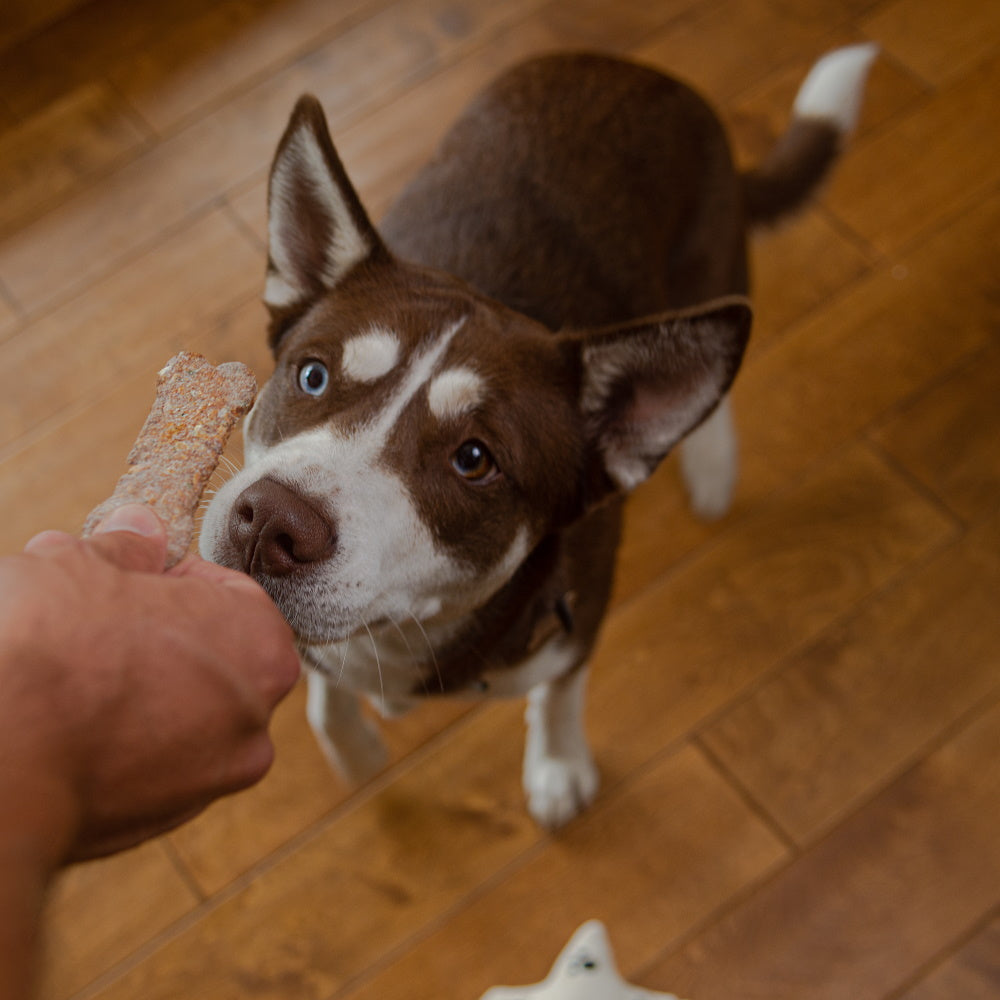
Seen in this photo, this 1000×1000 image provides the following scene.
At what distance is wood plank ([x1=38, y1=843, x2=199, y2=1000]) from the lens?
220 cm

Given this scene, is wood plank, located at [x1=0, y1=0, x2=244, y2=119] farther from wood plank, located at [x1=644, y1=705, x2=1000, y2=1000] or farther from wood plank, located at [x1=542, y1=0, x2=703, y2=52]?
wood plank, located at [x1=644, y1=705, x2=1000, y2=1000]

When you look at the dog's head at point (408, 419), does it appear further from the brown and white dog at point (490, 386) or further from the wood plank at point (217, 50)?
the wood plank at point (217, 50)

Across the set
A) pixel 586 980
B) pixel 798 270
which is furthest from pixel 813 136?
pixel 586 980

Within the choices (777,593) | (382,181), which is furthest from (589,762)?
(382,181)

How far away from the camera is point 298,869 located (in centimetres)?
232

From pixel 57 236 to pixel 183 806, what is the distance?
263 cm

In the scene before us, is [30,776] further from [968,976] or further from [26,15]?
[26,15]

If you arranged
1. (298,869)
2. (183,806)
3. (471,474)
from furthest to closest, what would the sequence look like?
(298,869) < (471,474) < (183,806)

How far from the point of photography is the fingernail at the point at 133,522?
943 millimetres

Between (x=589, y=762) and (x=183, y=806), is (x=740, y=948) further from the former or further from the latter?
(x=183, y=806)

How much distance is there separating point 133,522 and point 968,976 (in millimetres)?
2073

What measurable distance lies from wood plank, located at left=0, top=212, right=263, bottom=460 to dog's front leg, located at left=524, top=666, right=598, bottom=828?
136cm

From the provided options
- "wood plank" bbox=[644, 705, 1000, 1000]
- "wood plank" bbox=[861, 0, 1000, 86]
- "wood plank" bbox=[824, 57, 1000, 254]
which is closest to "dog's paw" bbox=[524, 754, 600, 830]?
"wood plank" bbox=[644, 705, 1000, 1000]

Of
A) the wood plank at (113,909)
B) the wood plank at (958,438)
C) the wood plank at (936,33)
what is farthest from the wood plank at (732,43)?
the wood plank at (113,909)
